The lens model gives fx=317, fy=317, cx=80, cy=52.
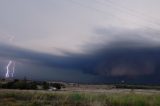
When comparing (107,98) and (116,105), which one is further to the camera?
(107,98)

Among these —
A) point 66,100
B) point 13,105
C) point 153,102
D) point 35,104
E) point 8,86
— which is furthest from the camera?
point 8,86

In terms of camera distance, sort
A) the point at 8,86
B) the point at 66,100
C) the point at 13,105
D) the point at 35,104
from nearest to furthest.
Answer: the point at 13,105, the point at 35,104, the point at 66,100, the point at 8,86

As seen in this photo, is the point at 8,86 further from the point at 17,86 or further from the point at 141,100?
the point at 141,100

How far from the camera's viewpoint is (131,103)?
41.8 meters

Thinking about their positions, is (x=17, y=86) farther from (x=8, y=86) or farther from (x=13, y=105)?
(x=13, y=105)

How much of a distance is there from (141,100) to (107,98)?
18.1ft

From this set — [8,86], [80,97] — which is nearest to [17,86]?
[8,86]

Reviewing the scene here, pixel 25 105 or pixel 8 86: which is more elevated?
pixel 8 86

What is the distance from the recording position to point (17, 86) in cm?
8262

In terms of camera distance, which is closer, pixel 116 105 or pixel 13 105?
pixel 13 105

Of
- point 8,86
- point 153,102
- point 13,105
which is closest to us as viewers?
point 13,105

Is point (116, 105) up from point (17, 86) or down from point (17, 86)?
down

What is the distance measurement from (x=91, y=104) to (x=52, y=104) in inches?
191

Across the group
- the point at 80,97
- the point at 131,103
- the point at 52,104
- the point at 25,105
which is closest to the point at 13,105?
the point at 25,105
